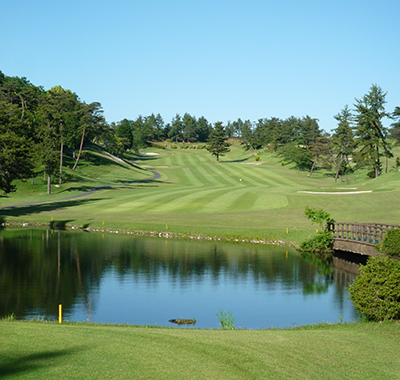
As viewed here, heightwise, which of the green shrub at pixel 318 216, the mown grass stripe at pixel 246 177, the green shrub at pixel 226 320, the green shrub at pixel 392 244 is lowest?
the green shrub at pixel 226 320

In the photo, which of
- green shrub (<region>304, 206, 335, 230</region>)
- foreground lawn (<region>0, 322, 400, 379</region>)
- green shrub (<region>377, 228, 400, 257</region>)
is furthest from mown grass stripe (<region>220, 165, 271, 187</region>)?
foreground lawn (<region>0, 322, 400, 379</region>)

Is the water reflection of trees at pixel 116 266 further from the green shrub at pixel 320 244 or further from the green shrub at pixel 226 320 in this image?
the green shrub at pixel 226 320

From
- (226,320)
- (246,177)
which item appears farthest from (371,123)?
(226,320)

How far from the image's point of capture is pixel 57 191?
79250 mm

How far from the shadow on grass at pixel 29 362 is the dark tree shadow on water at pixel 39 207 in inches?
1870

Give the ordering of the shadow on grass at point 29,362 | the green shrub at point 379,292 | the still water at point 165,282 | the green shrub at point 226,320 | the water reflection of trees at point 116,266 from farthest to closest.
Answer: the water reflection of trees at point 116,266 < the still water at point 165,282 < the green shrub at point 226,320 < the green shrub at point 379,292 < the shadow on grass at point 29,362

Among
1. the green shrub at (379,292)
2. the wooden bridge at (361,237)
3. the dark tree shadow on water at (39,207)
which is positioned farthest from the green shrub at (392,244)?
the dark tree shadow on water at (39,207)

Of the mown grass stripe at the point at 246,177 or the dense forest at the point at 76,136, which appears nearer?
the dense forest at the point at 76,136

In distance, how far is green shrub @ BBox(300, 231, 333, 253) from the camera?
3969cm

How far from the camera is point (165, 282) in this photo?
29766 millimetres

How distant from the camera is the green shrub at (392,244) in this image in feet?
84.4

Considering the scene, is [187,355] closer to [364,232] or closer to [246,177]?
[364,232]

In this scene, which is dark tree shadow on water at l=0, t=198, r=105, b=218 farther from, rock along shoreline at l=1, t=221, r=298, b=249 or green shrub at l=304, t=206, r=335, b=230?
green shrub at l=304, t=206, r=335, b=230

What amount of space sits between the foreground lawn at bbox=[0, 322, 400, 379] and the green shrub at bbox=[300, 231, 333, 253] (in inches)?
959
